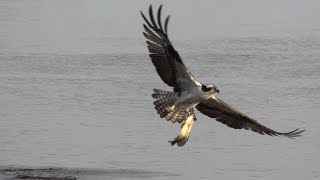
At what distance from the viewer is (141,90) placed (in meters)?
27.5

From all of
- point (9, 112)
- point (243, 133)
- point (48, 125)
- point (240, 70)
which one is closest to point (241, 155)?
point (243, 133)

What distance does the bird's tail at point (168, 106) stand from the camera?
12352 millimetres

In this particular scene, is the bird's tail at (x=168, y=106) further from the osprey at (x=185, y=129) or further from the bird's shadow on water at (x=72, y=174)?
the bird's shadow on water at (x=72, y=174)

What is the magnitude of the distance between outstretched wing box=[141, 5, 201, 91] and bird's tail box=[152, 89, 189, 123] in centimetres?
17

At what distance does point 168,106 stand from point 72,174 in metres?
8.51

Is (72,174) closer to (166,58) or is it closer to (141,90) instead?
(141,90)

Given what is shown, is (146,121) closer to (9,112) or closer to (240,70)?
(9,112)

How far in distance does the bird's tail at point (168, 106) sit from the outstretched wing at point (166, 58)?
6.5 inches

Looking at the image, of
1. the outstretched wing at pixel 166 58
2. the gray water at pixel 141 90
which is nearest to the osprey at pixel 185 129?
the outstretched wing at pixel 166 58

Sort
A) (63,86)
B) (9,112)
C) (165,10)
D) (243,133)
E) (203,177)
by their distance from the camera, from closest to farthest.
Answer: (203,177) → (243,133) → (9,112) → (63,86) → (165,10)

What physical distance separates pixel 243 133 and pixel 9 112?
625 cm

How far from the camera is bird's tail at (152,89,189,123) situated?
12.4m

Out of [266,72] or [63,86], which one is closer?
[63,86]

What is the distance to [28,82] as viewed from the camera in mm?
28734
